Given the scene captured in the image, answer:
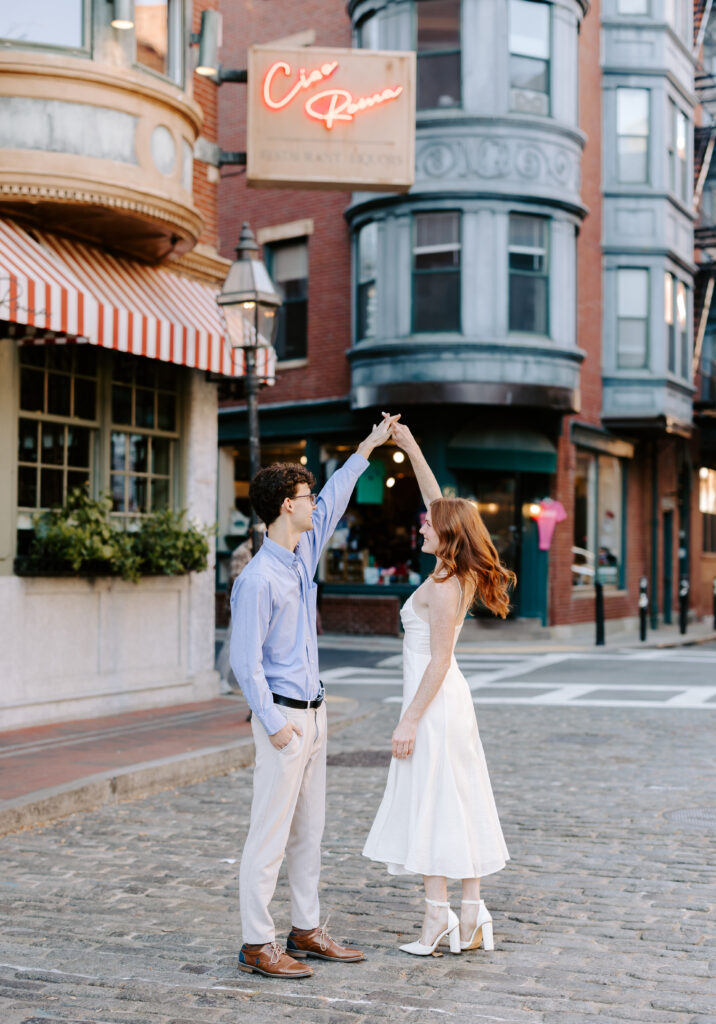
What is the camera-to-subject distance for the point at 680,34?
26.7 m

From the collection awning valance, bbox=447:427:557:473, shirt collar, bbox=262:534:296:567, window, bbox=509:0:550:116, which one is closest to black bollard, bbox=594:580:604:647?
awning valance, bbox=447:427:557:473

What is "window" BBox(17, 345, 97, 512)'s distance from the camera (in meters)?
10.7

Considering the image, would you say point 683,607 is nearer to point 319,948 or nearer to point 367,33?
point 367,33

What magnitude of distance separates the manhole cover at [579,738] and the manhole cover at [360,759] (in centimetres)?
162

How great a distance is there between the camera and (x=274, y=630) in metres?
4.72

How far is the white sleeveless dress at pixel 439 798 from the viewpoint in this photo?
4.87 metres

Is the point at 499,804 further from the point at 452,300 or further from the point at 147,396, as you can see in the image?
the point at 452,300

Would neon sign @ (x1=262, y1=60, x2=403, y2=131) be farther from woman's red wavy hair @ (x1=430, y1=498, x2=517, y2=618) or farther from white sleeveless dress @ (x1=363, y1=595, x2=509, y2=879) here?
white sleeveless dress @ (x1=363, y1=595, x2=509, y2=879)

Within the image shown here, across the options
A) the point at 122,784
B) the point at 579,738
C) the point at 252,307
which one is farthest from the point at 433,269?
the point at 122,784

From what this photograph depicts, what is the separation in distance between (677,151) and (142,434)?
18.1 m

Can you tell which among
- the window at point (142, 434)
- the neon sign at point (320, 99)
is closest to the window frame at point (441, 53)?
the neon sign at point (320, 99)

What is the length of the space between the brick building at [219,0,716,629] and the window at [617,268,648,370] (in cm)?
5

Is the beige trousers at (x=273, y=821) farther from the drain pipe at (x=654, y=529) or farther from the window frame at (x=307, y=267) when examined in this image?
the drain pipe at (x=654, y=529)

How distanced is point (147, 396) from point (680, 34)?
19.2 metres
